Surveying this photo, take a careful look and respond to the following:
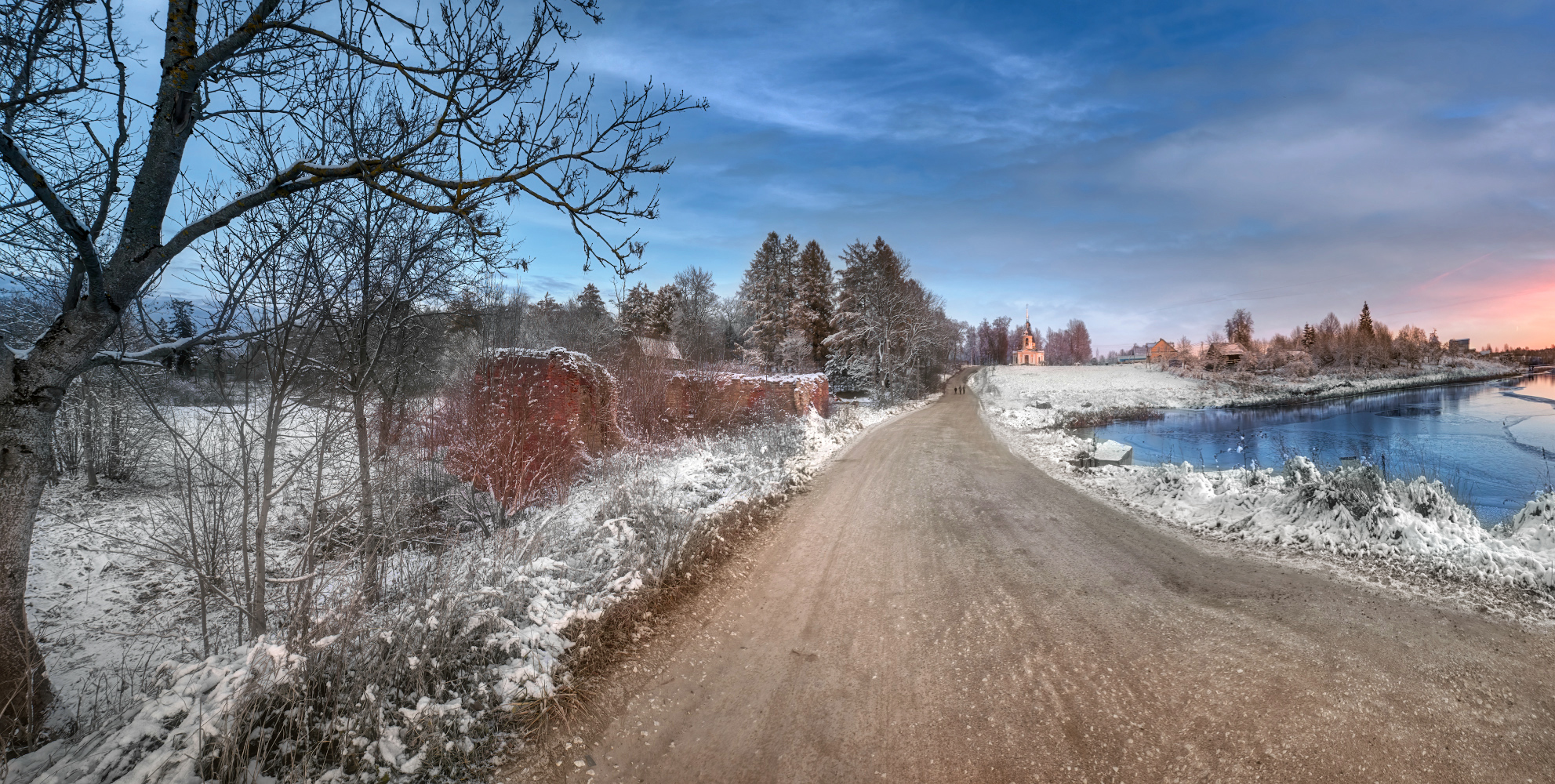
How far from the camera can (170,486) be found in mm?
6066

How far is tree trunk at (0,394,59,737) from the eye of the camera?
9.42 ft

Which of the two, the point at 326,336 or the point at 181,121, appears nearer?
the point at 181,121

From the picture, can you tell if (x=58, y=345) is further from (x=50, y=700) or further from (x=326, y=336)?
(x=326, y=336)

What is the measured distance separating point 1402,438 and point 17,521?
94.3 ft

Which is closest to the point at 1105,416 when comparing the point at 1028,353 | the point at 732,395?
the point at 732,395

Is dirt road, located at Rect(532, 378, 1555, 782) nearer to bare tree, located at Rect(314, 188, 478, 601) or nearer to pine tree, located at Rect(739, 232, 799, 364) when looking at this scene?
bare tree, located at Rect(314, 188, 478, 601)

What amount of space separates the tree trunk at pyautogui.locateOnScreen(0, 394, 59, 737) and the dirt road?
2874 mm

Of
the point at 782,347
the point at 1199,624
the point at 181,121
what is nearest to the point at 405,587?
the point at 181,121

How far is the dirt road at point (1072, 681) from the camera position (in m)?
3.05

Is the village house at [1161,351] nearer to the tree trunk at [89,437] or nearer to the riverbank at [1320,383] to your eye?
the riverbank at [1320,383]

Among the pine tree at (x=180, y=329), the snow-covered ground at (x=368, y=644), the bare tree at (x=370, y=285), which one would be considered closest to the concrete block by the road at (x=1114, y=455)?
the snow-covered ground at (x=368, y=644)

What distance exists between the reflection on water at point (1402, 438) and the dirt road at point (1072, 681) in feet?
21.7

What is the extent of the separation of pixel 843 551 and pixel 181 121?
6381mm

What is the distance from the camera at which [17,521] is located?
2.96 m
